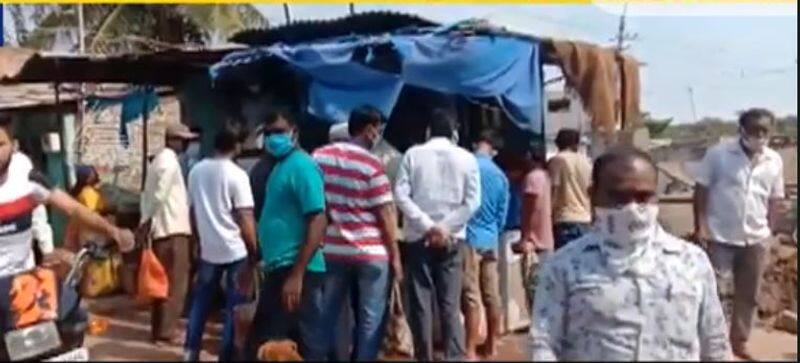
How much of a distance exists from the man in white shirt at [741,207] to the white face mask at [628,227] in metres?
4.19

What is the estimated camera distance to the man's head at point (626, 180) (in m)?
3.01

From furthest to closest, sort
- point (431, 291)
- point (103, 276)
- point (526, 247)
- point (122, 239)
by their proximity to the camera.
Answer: point (103, 276)
point (526, 247)
point (431, 291)
point (122, 239)

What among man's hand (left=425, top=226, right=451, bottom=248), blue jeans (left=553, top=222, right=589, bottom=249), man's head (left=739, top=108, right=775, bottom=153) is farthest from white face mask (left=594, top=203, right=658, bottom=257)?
blue jeans (left=553, top=222, right=589, bottom=249)

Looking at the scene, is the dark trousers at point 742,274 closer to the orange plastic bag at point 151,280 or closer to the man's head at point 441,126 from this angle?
the man's head at point 441,126

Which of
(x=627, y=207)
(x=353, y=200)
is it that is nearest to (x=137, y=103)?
(x=353, y=200)

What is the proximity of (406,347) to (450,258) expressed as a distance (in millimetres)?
1063

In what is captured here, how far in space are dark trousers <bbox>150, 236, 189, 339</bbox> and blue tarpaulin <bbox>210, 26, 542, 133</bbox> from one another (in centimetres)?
132

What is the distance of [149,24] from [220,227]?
15.3m

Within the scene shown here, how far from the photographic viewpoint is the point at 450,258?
661cm

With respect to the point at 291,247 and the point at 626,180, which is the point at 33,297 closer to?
the point at 291,247

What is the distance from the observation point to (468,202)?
6.65 m

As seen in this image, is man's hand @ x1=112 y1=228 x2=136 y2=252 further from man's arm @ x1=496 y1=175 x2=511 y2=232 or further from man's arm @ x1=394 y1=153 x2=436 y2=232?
man's arm @ x1=496 y1=175 x2=511 y2=232

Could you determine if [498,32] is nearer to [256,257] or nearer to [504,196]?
[504,196]

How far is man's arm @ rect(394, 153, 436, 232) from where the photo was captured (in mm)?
6477
